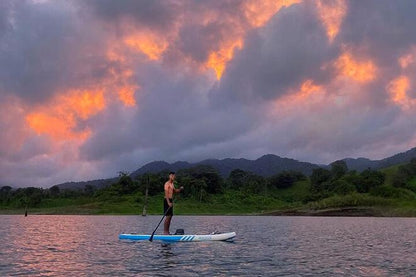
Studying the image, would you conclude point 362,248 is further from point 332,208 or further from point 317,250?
point 332,208

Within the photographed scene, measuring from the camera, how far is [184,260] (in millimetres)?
24688

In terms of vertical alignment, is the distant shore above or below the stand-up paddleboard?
above

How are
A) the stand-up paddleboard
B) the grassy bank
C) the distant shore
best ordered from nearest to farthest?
1. the stand-up paddleboard
2. the distant shore
3. the grassy bank

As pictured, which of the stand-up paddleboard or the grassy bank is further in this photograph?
the grassy bank

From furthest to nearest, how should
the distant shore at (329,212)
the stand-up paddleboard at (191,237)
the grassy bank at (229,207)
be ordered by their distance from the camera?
1. the grassy bank at (229,207)
2. the distant shore at (329,212)
3. the stand-up paddleboard at (191,237)

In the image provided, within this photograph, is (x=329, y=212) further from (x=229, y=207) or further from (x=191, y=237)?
(x=191, y=237)

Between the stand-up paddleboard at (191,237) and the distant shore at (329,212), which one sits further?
the distant shore at (329,212)

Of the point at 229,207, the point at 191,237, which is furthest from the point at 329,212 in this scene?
the point at 191,237

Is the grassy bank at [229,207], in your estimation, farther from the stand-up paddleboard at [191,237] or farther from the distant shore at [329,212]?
the stand-up paddleboard at [191,237]

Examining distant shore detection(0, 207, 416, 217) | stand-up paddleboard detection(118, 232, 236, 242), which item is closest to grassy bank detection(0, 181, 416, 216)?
distant shore detection(0, 207, 416, 217)

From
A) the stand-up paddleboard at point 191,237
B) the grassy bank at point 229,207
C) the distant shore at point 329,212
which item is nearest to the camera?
the stand-up paddleboard at point 191,237

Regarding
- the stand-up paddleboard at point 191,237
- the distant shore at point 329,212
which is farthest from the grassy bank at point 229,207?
the stand-up paddleboard at point 191,237

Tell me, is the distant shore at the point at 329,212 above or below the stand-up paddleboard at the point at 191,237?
above

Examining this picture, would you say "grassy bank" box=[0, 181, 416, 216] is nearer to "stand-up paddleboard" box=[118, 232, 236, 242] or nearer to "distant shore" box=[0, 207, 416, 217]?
"distant shore" box=[0, 207, 416, 217]
